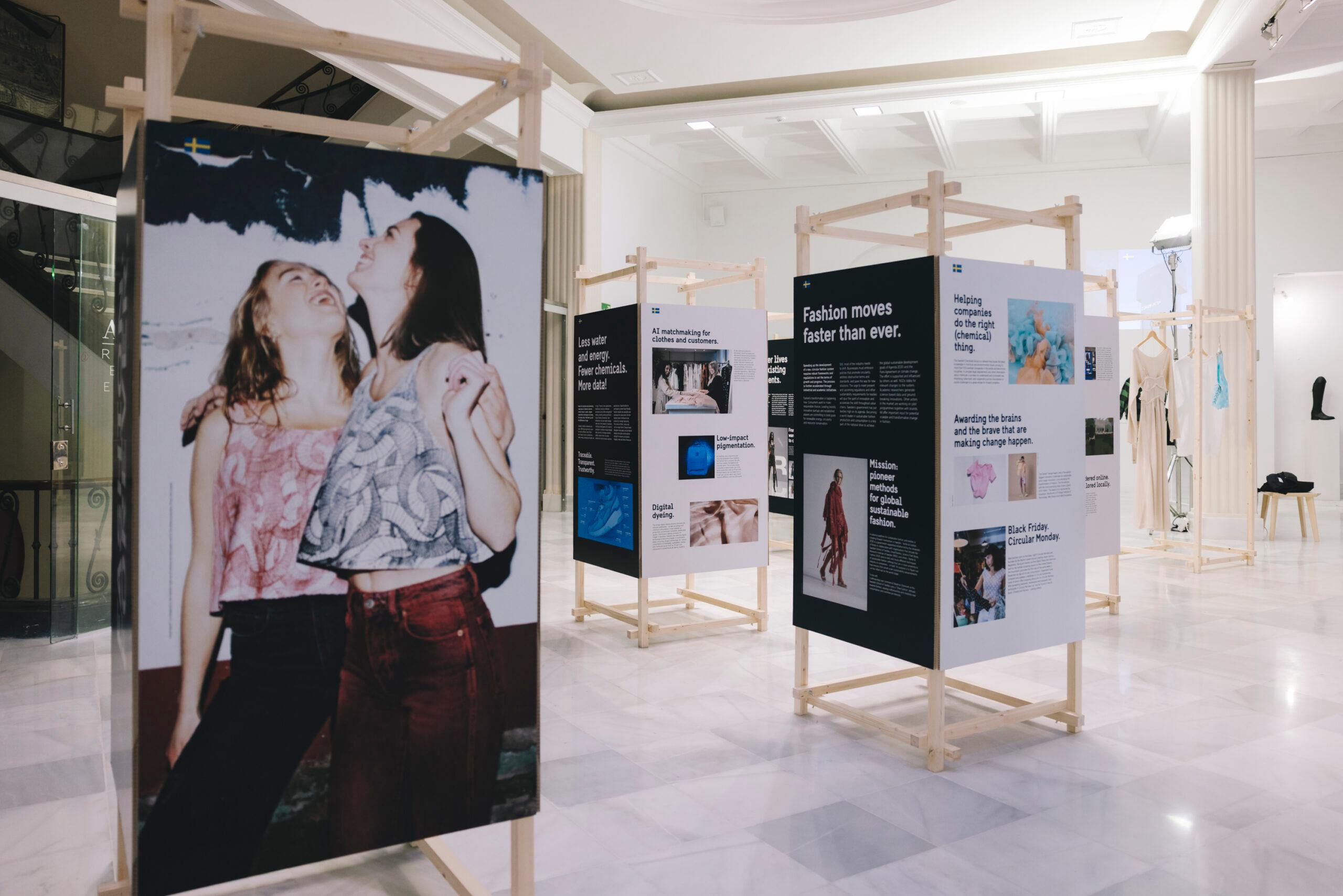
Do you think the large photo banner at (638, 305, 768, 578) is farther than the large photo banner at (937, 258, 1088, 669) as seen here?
Yes

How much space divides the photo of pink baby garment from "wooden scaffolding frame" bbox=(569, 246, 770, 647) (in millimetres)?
2005

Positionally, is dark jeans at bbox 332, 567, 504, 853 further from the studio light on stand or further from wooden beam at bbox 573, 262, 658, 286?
the studio light on stand

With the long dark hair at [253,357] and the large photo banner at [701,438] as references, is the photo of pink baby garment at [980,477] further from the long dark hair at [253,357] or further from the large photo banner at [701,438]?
the long dark hair at [253,357]

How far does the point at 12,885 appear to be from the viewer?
2543 millimetres

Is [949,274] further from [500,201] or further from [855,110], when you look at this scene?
[855,110]

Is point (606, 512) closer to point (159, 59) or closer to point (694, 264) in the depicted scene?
point (694, 264)

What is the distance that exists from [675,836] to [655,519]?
2.46 meters

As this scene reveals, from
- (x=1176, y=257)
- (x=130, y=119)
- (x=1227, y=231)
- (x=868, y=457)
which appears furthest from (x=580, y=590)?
(x=1176, y=257)

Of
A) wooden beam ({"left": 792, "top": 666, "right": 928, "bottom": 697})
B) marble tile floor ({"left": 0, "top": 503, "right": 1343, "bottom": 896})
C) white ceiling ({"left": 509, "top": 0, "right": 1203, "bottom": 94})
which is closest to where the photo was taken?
marble tile floor ({"left": 0, "top": 503, "right": 1343, "bottom": 896})

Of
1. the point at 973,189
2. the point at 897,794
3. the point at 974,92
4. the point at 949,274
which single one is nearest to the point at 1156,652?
the point at 897,794

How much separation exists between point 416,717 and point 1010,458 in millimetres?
2395

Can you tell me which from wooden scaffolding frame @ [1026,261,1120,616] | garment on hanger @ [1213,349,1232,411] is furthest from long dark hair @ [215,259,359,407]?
garment on hanger @ [1213,349,1232,411]

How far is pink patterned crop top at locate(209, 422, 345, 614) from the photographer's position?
186cm

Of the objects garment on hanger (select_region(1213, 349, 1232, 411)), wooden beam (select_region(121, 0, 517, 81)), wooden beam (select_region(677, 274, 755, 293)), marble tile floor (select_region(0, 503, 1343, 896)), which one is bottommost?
marble tile floor (select_region(0, 503, 1343, 896))
